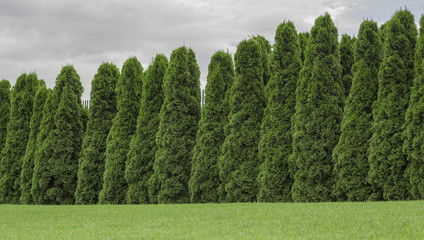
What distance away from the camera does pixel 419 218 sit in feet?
22.5

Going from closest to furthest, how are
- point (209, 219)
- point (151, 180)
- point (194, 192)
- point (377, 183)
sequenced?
point (209, 219) → point (377, 183) → point (194, 192) → point (151, 180)

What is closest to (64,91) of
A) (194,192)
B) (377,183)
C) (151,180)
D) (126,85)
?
(126,85)

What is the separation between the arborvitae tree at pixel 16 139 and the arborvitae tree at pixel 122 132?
18.6 ft

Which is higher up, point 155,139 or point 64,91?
point 64,91

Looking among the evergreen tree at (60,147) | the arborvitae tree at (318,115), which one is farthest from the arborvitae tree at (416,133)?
the evergreen tree at (60,147)

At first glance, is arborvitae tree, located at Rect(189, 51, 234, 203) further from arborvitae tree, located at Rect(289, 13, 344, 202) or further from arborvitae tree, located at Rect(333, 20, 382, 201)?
arborvitae tree, located at Rect(333, 20, 382, 201)

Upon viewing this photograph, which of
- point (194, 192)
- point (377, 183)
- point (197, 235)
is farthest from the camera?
point (194, 192)

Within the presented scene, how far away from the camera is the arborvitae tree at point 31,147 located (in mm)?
19656

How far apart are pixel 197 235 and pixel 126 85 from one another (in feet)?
41.4

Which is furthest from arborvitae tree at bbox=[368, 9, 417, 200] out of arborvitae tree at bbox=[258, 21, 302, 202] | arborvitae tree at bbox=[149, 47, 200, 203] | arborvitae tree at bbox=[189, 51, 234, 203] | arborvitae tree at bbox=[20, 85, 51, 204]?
arborvitae tree at bbox=[20, 85, 51, 204]

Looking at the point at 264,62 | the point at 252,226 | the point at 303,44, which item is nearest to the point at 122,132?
the point at 264,62

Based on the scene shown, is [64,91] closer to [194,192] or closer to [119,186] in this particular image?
[119,186]

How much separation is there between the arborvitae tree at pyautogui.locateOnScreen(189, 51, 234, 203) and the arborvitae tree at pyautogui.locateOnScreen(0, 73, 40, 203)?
974 cm

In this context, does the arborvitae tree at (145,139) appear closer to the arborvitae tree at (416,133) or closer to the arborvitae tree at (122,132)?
the arborvitae tree at (122,132)
